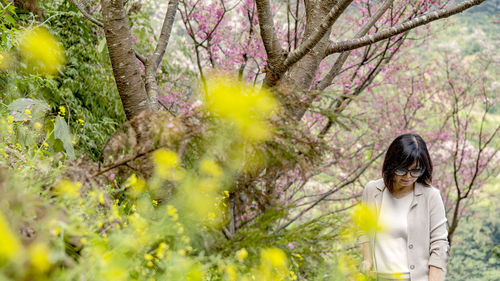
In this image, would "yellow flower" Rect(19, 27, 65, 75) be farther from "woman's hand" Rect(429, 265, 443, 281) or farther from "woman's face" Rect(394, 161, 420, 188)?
"woman's hand" Rect(429, 265, 443, 281)

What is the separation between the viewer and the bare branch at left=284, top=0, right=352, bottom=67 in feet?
6.12

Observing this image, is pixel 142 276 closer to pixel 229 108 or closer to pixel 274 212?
pixel 274 212

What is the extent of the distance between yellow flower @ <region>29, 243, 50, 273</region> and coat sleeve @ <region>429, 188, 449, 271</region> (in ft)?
6.09

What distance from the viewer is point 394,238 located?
83.8 inches

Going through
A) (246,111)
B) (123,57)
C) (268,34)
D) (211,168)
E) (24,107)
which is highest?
(268,34)

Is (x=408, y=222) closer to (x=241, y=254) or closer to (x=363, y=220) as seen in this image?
(x=363, y=220)

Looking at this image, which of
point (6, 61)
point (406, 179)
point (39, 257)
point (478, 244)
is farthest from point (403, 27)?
point (478, 244)

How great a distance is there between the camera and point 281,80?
2172mm

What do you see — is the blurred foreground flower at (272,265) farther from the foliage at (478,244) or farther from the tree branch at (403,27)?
the foliage at (478,244)

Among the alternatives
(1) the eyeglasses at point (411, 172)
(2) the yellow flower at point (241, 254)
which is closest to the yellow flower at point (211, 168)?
(2) the yellow flower at point (241, 254)

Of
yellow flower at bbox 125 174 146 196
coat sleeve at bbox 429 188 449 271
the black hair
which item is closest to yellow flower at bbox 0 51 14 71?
yellow flower at bbox 125 174 146 196

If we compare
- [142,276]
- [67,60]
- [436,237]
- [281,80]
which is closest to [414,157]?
[436,237]

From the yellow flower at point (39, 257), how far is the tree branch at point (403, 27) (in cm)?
187

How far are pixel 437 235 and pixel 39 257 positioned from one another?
1913 mm
